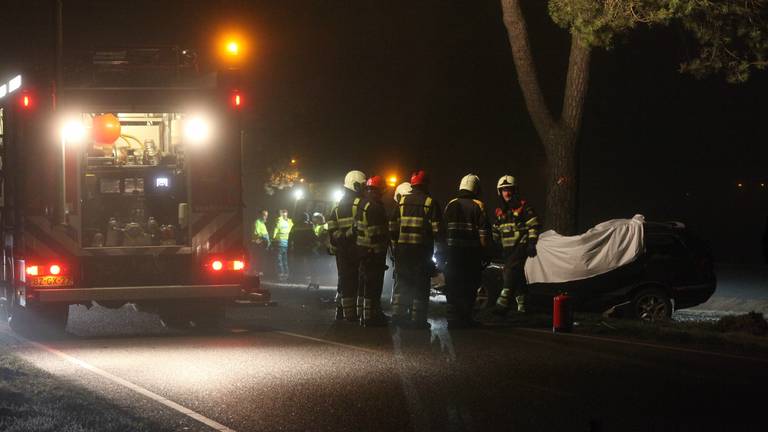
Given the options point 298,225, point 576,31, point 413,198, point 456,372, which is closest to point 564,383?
point 456,372

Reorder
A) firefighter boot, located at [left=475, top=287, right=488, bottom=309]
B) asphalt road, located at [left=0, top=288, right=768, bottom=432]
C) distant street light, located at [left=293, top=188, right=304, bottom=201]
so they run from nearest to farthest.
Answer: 1. asphalt road, located at [left=0, top=288, right=768, bottom=432]
2. firefighter boot, located at [left=475, top=287, right=488, bottom=309]
3. distant street light, located at [left=293, top=188, right=304, bottom=201]

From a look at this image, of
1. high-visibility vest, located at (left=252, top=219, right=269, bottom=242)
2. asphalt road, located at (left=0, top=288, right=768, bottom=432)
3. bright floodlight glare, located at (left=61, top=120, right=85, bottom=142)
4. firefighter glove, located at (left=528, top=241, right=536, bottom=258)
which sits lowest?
asphalt road, located at (left=0, top=288, right=768, bottom=432)

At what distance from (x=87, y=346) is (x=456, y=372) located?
176 inches

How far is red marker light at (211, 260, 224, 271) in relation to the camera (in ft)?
45.0

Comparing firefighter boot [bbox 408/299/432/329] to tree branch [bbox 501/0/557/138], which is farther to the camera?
tree branch [bbox 501/0/557/138]

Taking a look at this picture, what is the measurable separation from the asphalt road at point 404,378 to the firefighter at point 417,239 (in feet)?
1.76

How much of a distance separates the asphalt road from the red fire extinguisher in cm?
43

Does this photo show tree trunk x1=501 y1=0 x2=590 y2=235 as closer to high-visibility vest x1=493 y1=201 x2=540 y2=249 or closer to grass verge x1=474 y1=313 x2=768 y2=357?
high-visibility vest x1=493 y1=201 x2=540 y2=249

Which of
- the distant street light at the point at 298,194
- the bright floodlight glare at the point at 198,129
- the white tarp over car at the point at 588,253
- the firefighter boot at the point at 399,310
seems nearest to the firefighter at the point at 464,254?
the firefighter boot at the point at 399,310

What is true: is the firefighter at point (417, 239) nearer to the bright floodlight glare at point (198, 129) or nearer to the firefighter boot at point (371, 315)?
the firefighter boot at point (371, 315)

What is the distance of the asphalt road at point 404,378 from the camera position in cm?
819

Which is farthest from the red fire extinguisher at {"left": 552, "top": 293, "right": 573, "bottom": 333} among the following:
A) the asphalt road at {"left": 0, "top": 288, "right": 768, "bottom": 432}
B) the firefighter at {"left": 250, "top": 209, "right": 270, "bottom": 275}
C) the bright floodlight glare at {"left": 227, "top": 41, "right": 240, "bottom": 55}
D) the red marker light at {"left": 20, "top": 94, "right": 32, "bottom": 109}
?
the firefighter at {"left": 250, "top": 209, "right": 270, "bottom": 275}

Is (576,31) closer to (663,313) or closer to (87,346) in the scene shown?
(663,313)

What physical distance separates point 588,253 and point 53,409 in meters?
8.52
